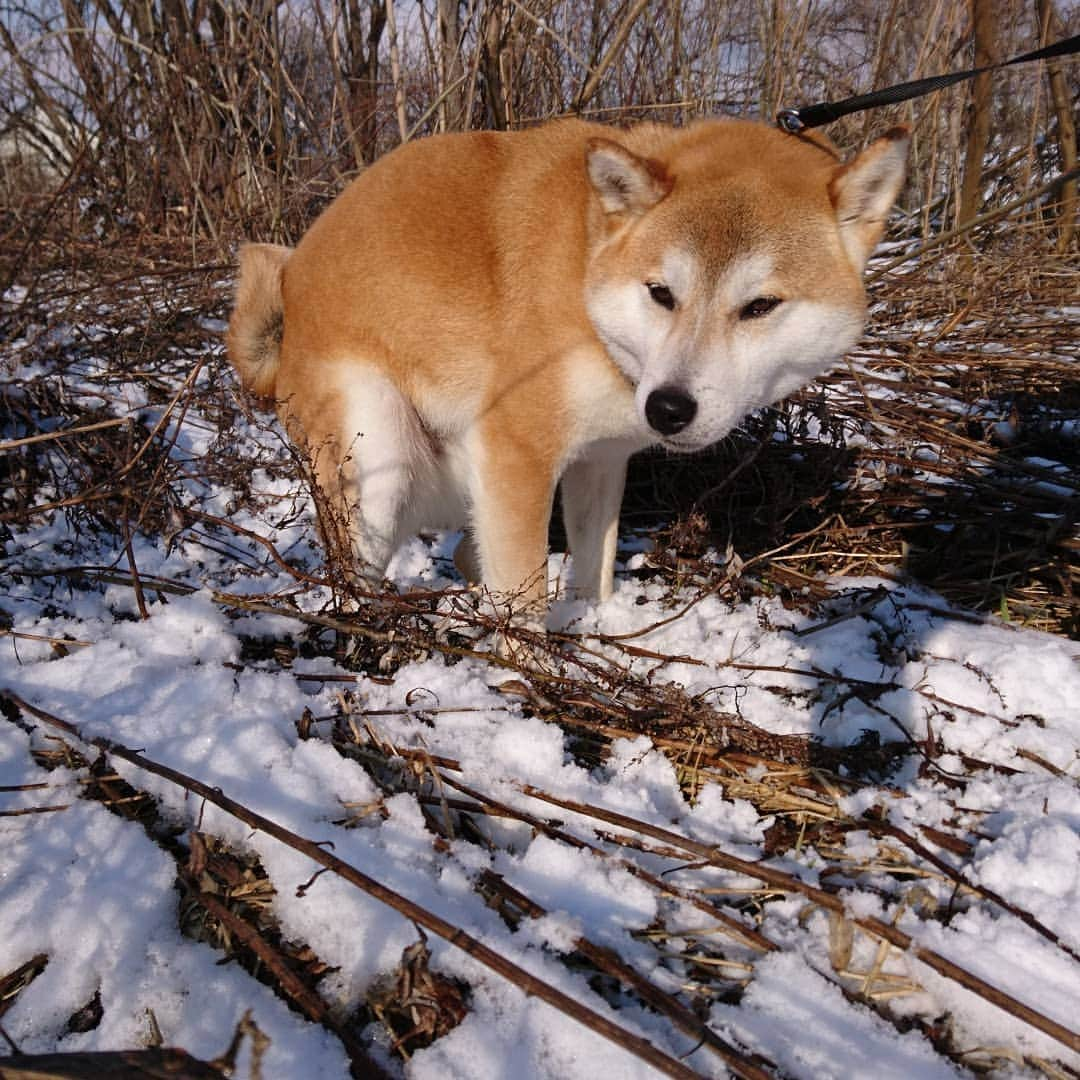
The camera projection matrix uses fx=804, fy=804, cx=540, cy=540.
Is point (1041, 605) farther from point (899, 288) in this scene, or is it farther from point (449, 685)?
point (899, 288)

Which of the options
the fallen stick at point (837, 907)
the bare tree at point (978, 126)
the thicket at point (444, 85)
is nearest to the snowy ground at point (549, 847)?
the fallen stick at point (837, 907)

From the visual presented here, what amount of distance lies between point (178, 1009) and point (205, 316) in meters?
4.05

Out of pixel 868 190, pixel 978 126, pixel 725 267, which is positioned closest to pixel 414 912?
pixel 725 267

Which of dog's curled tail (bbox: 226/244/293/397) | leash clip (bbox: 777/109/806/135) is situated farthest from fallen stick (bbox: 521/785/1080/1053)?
leash clip (bbox: 777/109/806/135)

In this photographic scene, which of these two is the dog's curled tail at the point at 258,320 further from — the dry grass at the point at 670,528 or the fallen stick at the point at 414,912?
the fallen stick at the point at 414,912

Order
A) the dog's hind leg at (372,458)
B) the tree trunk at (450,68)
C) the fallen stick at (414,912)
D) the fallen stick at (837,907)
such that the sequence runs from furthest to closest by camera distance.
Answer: the tree trunk at (450,68), the dog's hind leg at (372,458), the fallen stick at (837,907), the fallen stick at (414,912)

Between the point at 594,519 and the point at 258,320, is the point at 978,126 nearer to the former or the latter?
the point at 594,519

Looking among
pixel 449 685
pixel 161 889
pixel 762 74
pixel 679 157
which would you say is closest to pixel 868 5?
pixel 762 74

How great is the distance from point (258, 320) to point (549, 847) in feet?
6.59

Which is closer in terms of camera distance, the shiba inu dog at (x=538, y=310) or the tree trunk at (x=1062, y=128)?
the shiba inu dog at (x=538, y=310)

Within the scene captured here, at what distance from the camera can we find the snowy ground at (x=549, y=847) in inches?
46.0

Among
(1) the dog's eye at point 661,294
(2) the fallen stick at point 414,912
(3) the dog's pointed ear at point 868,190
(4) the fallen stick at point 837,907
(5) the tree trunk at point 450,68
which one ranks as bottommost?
(4) the fallen stick at point 837,907

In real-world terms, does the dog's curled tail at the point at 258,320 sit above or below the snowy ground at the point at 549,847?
above

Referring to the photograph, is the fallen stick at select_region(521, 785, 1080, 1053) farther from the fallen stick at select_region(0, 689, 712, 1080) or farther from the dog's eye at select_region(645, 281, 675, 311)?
the dog's eye at select_region(645, 281, 675, 311)
